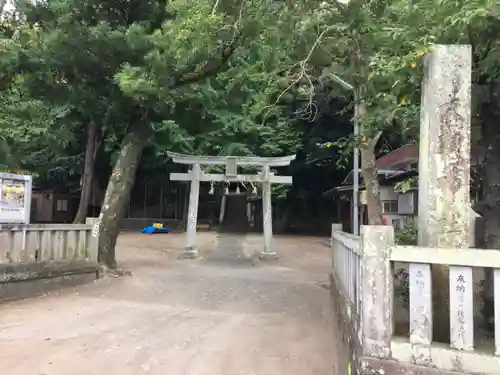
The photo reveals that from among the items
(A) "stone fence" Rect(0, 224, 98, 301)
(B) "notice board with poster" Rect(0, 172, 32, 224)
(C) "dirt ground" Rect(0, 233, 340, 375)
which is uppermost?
(B) "notice board with poster" Rect(0, 172, 32, 224)

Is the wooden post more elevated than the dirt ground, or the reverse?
the wooden post

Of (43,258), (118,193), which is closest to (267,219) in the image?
(118,193)

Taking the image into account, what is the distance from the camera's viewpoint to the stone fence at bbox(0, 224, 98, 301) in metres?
8.28

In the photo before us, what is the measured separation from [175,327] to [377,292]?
13.5 feet

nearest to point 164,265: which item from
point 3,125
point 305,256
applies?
point 305,256

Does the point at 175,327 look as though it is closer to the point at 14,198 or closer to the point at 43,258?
the point at 43,258

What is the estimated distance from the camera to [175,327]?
692 cm

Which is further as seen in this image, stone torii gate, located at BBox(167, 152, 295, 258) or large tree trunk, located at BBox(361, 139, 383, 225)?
stone torii gate, located at BBox(167, 152, 295, 258)

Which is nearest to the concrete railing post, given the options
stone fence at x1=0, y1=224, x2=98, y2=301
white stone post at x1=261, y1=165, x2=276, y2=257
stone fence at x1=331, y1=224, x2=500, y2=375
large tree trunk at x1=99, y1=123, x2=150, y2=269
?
stone fence at x1=331, y1=224, x2=500, y2=375

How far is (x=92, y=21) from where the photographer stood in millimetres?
11109

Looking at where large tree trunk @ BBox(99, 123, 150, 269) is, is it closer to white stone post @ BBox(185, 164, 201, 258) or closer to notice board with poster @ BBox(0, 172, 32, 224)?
notice board with poster @ BBox(0, 172, 32, 224)

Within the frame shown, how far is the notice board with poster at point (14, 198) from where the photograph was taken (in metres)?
8.24

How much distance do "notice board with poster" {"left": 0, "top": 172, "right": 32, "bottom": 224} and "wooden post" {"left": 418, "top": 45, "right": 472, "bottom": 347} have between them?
7.07m

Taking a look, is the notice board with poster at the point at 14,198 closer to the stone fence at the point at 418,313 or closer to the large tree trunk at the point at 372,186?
the large tree trunk at the point at 372,186
